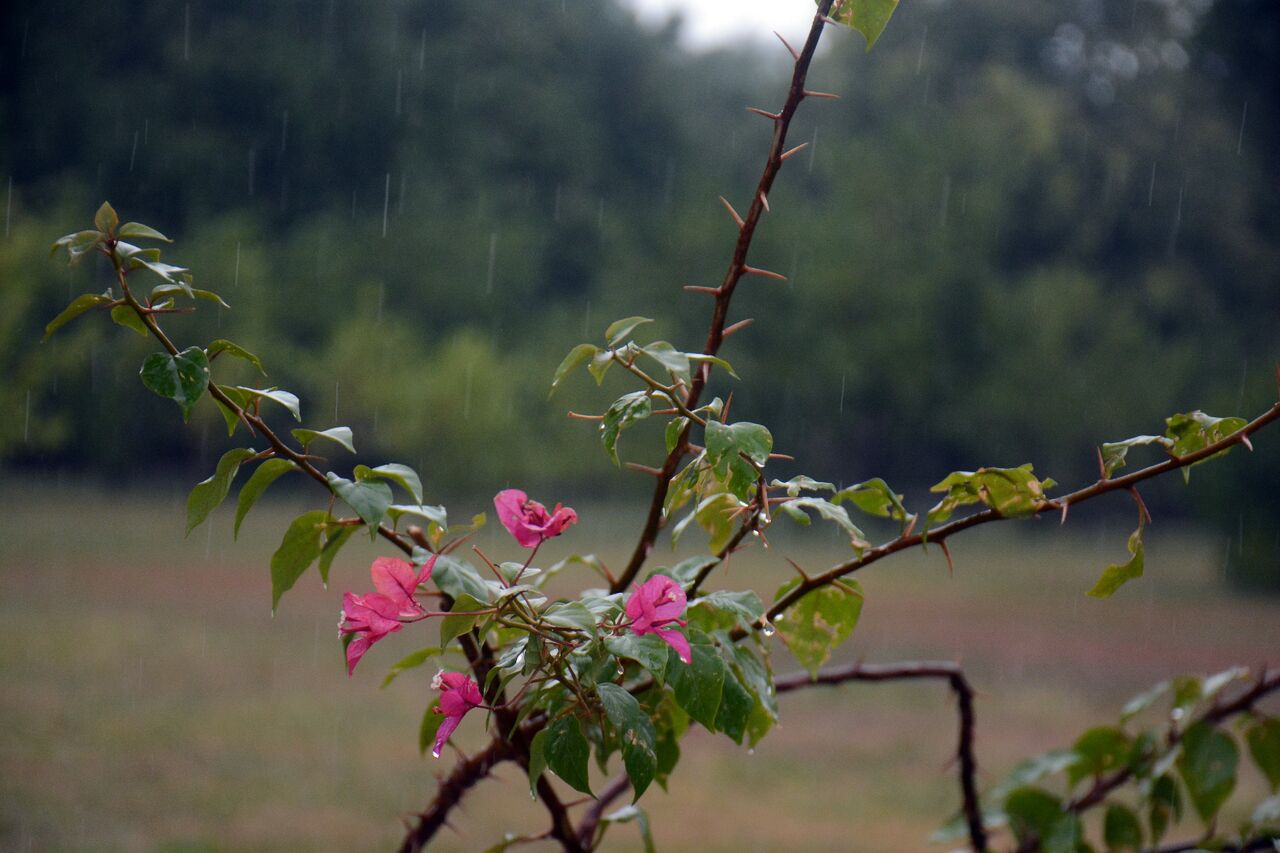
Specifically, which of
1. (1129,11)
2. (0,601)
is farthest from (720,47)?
(0,601)

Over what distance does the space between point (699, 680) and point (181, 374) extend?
4.6 inches

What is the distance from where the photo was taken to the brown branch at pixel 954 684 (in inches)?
12.4

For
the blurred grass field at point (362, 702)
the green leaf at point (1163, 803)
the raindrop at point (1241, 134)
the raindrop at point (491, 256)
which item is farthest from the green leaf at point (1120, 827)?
the raindrop at point (1241, 134)

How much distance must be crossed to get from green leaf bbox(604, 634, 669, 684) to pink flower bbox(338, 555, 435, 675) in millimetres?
40

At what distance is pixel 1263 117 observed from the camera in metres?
5.69

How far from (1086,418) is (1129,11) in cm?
270

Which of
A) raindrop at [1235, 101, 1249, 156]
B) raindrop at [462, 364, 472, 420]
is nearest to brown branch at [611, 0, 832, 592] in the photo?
raindrop at [462, 364, 472, 420]

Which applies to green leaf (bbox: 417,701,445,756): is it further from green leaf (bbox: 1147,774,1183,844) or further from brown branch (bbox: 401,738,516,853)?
green leaf (bbox: 1147,774,1183,844)

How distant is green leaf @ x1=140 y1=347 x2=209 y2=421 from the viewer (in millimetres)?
204

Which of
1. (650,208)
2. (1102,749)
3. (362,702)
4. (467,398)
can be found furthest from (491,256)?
(1102,749)

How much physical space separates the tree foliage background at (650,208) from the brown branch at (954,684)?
434 centimetres

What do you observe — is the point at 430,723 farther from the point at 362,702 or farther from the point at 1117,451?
the point at 362,702

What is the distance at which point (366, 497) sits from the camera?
20cm

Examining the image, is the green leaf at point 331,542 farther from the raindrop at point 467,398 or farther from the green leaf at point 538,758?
the raindrop at point 467,398
